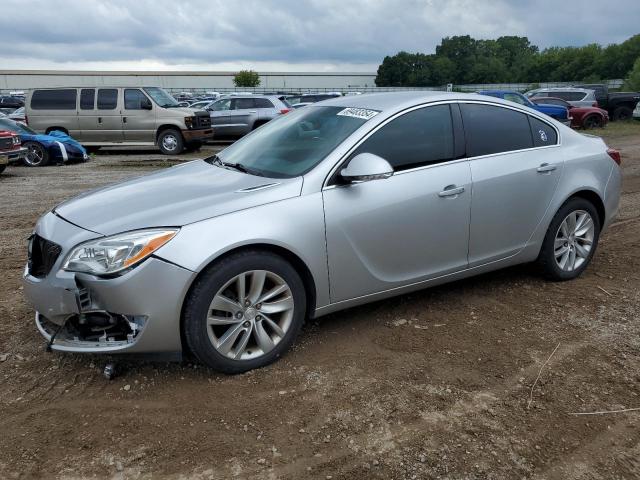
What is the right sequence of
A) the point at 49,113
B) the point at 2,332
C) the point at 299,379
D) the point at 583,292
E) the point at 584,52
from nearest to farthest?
the point at 299,379
the point at 2,332
the point at 583,292
the point at 49,113
the point at 584,52

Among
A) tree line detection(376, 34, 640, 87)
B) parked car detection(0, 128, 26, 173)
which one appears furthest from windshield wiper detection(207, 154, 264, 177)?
tree line detection(376, 34, 640, 87)

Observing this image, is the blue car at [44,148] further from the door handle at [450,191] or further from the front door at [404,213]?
the door handle at [450,191]

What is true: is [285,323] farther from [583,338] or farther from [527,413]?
[583,338]

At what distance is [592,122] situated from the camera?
22.3 m

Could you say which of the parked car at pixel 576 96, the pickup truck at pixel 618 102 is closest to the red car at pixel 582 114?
the parked car at pixel 576 96

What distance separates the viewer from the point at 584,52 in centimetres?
9956

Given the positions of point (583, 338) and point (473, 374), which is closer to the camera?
point (473, 374)

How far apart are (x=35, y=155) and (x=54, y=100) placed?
2.95 metres

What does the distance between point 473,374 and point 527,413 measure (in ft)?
1.44

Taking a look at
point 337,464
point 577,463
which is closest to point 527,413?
point 577,463

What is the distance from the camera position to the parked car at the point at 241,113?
1895 centimetres

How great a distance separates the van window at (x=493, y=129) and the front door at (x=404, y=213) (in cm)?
17

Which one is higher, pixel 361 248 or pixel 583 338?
pixel 361 248

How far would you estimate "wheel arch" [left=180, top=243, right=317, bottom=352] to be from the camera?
124 inches
